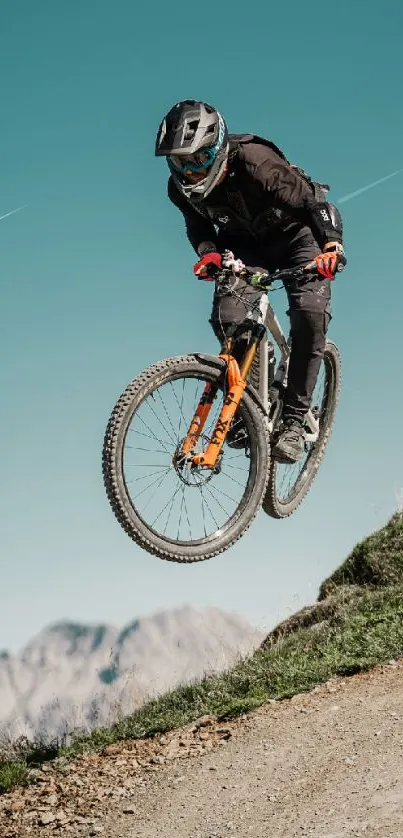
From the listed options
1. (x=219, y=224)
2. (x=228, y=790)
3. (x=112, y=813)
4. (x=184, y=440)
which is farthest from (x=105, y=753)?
(x=219, y=224)

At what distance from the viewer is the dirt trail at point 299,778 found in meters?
6.17

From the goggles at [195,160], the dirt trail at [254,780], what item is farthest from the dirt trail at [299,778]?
the goggles at [195,160]

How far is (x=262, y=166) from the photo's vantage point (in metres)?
8.48

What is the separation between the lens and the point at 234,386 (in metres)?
8.82

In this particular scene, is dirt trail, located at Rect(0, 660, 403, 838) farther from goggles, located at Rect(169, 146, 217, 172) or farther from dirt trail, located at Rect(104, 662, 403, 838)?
goggles, located at Rect(169, 146, 217, 172)

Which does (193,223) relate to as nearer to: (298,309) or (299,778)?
(298,309)

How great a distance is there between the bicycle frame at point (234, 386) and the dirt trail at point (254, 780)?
2.35 metres

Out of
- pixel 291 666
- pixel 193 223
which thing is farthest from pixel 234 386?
pixel 291 666

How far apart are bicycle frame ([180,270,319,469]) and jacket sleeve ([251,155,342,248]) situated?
795 mm

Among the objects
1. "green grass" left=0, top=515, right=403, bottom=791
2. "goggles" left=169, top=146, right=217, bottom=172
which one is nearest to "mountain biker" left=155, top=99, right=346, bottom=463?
"goggles" left=169, top=146, right=217, bottom=172

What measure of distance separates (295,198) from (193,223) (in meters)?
1.13

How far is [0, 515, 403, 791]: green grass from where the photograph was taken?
9.00m

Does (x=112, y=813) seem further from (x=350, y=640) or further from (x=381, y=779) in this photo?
(x=350, y=640)

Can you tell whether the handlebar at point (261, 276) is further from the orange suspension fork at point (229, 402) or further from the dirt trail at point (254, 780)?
the dirt trail at point (254, 780)
